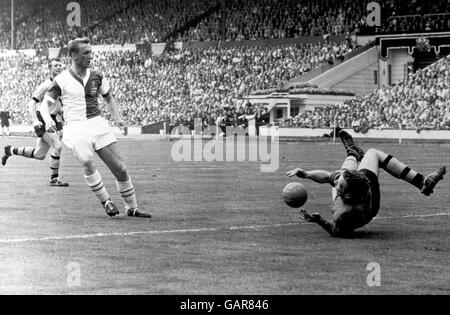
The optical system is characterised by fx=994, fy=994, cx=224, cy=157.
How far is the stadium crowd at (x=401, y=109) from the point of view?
50.7 m

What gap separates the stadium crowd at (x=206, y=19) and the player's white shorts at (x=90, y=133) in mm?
47482

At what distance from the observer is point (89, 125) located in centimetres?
1441

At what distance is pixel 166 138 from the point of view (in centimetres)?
5675

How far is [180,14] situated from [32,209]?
61749 millimetres

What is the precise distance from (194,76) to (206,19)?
6164 millimetres

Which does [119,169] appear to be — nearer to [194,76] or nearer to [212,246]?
[212,246]

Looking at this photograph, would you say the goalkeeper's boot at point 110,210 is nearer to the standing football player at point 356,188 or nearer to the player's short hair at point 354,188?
the standing football player at point 356,188

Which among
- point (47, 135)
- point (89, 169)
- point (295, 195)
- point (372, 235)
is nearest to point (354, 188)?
point (372, 235)

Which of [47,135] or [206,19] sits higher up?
[206,19]

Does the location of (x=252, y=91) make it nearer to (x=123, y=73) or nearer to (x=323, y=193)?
(x=123, y=73)

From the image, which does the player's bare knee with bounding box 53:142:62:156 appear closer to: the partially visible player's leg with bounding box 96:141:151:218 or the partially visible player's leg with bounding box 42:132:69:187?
the partially visible player's leg with bounding box 42:132:69:187
